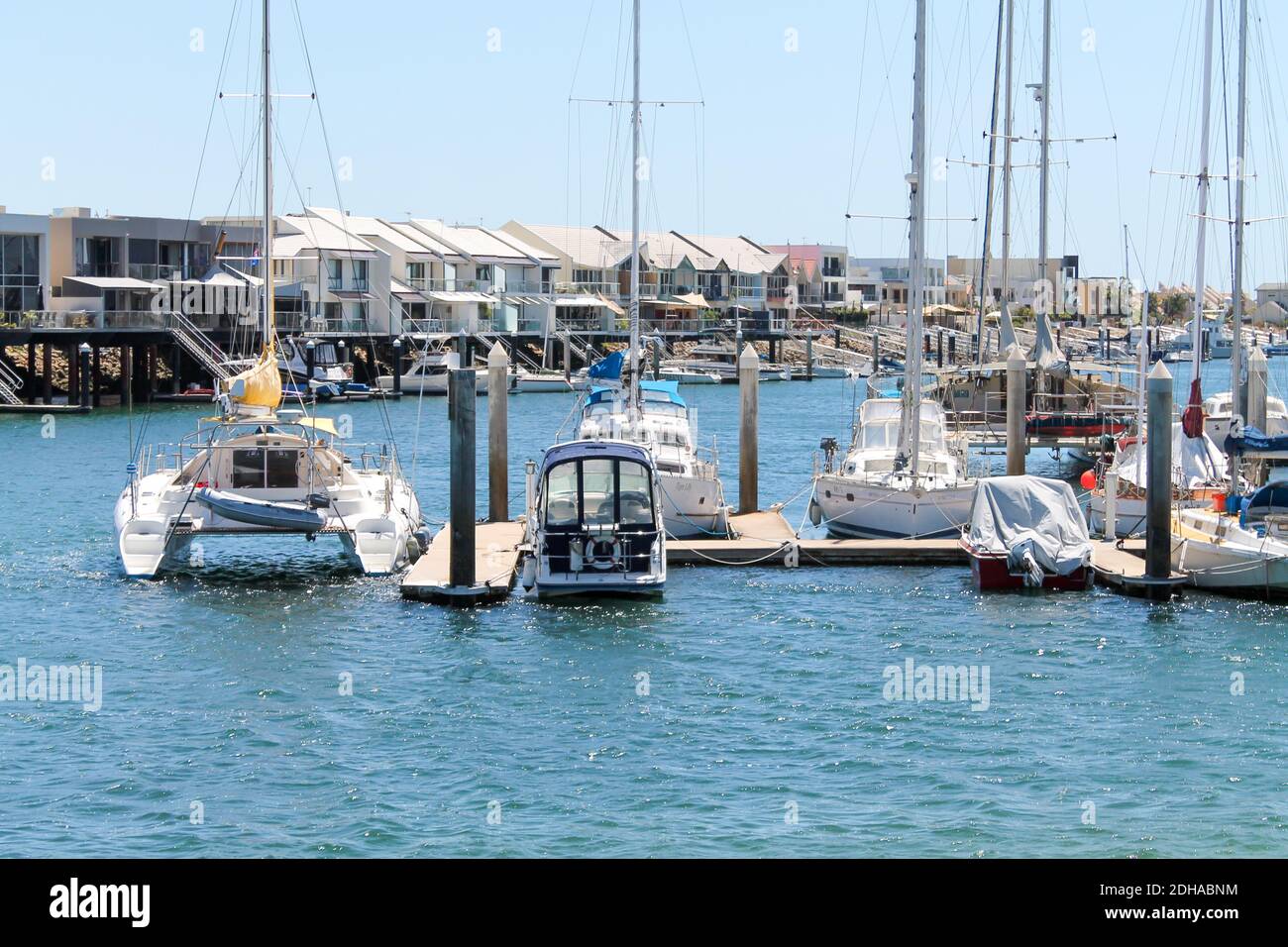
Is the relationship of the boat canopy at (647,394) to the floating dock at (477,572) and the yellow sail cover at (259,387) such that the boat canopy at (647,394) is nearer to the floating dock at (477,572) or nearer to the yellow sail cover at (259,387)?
the floating dock at (477,572)

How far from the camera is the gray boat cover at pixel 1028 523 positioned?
2958cm

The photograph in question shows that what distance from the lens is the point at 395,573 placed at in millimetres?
31016

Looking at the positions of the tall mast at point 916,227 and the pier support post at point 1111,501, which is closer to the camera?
the pier support post at point 1111,501

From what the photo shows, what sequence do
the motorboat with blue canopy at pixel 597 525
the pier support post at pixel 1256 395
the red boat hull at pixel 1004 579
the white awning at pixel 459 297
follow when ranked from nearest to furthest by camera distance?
1. the motorboat with blue canopy at pixel 597 525
2. the red boat hull at pixel 1004 579
3. the pier support post at pixel 1256 395
4. the white awning at pixel 459 297

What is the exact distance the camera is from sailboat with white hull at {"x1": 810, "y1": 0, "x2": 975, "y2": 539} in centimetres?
3344

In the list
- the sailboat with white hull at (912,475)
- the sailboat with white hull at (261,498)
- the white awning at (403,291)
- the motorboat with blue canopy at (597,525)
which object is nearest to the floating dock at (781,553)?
the sailboat with white hull at (912,475)

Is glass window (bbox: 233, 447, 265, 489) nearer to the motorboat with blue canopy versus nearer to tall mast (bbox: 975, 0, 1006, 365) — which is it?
the motorboat with blue canopy

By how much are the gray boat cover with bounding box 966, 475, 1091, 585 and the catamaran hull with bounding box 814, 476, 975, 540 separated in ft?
8.79

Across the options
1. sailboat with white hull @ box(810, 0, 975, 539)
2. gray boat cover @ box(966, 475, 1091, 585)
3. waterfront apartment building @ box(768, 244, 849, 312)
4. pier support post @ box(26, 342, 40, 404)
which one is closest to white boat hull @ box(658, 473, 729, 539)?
sailboat with white hull @ box(810, 0, 975, 539)

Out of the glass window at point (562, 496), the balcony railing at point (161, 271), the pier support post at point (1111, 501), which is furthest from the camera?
the balcony railing at point (161, 271)

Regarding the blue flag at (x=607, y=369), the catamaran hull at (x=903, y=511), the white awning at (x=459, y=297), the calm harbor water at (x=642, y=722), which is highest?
the white awning at (x=459, y=297)

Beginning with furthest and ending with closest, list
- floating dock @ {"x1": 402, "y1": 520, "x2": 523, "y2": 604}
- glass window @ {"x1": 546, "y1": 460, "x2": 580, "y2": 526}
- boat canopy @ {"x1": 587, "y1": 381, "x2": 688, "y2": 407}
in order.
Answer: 1. boat canopy @ {"x1": 587, "y1": 381, "x2": 688, "y2": 407}
2. glass window @ {"x1": 546, "y1": 460, "x2": 580, "y2": 526}
3. floating dock @ {"x1": 402, "y1": 520, "x2": 523, "y2": 604}

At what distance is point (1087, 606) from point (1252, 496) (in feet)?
12.6
